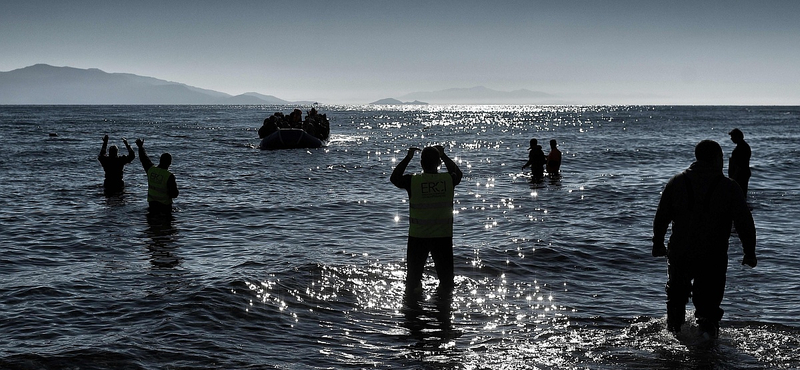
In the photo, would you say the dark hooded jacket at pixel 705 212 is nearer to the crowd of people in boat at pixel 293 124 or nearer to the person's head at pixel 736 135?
the person's head at pixel 736 135

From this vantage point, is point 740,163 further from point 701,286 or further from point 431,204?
point 431,204

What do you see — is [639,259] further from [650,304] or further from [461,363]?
[461,363]

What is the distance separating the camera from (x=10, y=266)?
395 inches

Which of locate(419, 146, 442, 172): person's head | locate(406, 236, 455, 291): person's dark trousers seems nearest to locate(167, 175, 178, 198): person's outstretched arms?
locate(406, 236, 455, 291): person's dark trousers

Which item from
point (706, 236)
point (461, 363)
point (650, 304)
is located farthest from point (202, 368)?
point (650, 304)

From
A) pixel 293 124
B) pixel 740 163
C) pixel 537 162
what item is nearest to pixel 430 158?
pixel 740 163

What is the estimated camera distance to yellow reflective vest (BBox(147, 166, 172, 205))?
488 inches

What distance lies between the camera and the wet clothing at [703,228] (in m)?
6.02

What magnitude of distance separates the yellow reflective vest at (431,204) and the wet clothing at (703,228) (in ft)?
7.57

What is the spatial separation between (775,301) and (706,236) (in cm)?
300

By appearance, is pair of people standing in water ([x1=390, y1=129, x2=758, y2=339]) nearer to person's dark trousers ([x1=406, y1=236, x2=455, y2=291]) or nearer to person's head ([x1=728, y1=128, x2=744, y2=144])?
person's dark trousers ([x1=406, y1=236, x2=455, y2=291])

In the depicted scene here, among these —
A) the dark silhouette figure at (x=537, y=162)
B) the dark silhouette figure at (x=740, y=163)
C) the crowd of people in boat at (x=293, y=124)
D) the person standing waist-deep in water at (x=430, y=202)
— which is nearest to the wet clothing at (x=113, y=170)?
the person standing waist-deep in water at (x=430, y=202)

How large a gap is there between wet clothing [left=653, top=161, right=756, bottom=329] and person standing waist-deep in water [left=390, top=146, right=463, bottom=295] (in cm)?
232

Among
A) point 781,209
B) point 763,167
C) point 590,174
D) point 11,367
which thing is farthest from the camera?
point 763,167
